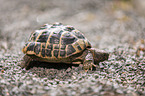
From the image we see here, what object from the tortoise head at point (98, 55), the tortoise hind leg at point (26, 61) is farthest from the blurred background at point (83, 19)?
the tortoise hind leg at point (26, 61)

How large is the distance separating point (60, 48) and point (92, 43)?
10.9 ft

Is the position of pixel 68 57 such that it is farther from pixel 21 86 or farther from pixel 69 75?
pixel 21 86

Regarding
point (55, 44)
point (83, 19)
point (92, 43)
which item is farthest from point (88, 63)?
point (83, 19)

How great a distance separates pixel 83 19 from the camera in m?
10.6

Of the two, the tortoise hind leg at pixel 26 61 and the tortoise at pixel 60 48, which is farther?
the tortoise hind leg at pixel 26 61

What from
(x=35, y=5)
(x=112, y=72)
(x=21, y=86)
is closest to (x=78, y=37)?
(x=112, y=72)

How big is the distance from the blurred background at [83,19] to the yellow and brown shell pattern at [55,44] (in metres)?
2.08

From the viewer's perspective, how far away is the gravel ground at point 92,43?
3.12 m

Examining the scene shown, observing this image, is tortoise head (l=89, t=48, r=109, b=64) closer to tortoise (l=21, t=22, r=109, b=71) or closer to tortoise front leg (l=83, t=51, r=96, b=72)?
tortoise (l=21, t=22, r=109, b=71)

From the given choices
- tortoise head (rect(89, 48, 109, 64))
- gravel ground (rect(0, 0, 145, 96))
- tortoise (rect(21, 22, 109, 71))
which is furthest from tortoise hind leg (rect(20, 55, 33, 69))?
tortoise head (rect(89, 48, 109, 64))

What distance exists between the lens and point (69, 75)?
3.84m

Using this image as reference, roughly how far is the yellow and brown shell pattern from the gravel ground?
0.49m

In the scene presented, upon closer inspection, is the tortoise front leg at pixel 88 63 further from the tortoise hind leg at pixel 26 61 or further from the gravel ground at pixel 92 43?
the tortoise hind leg at pixel 26 61

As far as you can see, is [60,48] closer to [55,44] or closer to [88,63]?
[55,44]
